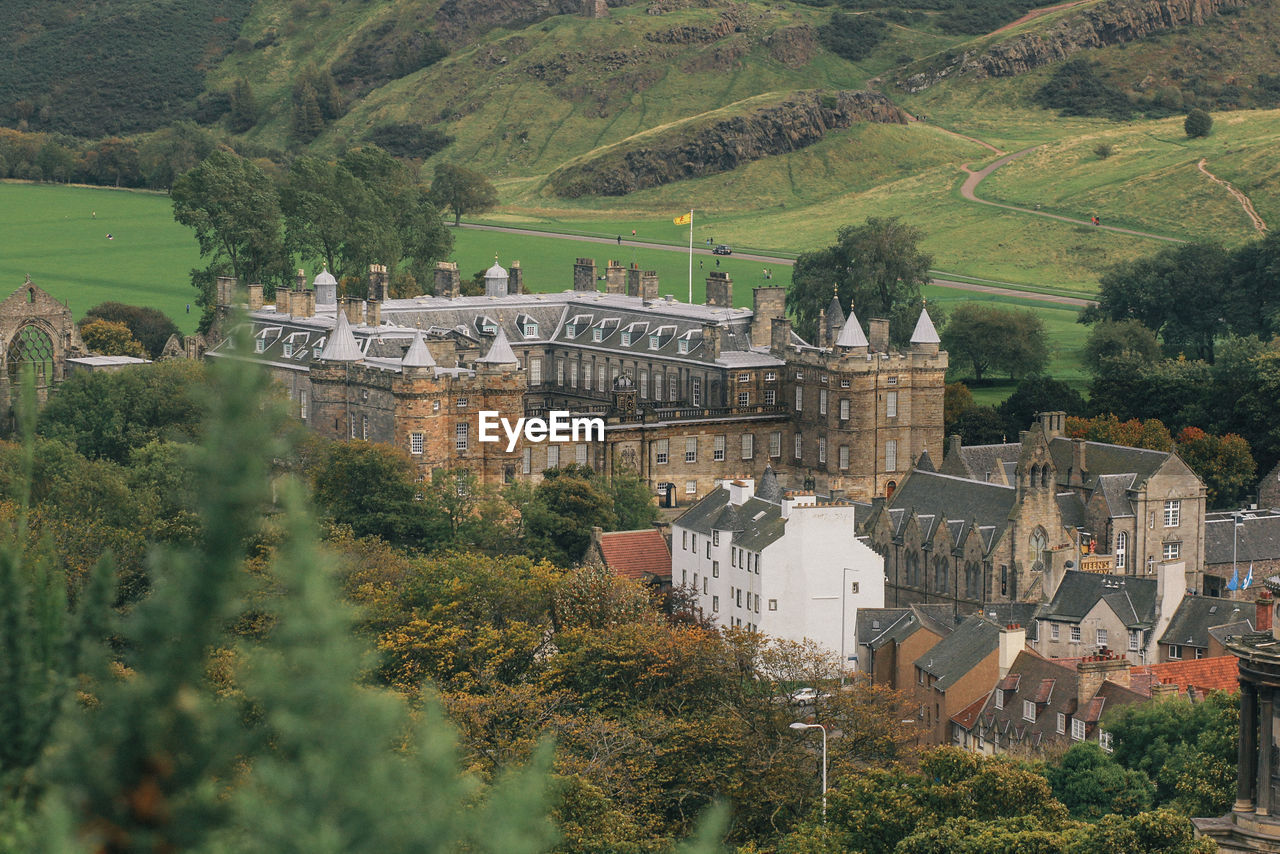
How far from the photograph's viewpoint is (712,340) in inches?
5030

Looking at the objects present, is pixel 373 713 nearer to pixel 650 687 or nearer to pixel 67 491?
pixel 650 687

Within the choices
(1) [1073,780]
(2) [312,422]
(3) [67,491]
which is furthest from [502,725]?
(2) [312,422]

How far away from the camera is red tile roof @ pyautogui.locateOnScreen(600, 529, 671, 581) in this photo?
3733 inches

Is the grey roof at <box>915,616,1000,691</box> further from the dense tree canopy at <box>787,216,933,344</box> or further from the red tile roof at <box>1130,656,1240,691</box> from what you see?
the dense tree canopy at <box>787,216,933,344</box>

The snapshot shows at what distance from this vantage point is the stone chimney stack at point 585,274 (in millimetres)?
149500

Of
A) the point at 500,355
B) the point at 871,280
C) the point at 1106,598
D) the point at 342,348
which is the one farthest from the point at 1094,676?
the point at 871,280

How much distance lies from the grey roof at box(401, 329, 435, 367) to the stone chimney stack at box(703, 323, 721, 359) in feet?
62.3

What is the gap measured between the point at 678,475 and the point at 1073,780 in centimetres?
6518

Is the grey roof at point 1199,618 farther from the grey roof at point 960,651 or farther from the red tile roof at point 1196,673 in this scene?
the grey roof at point 960,651

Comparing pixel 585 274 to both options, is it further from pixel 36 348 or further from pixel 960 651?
pixel 960 651

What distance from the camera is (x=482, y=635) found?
6962 cm

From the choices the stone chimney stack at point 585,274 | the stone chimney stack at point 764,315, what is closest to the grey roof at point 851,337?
the stone chimney stack at point 764,315

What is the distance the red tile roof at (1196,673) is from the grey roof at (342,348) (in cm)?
5658
